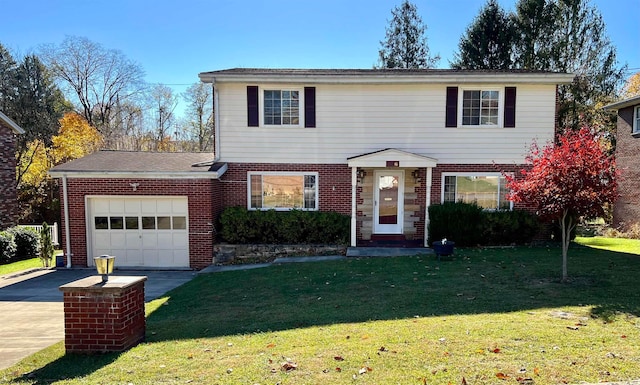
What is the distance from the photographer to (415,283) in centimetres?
777

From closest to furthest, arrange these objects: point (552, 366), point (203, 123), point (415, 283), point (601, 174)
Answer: point (552, 366), point (601, 174), point (415, 283), point (203, 123)

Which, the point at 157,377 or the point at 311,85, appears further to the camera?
the point at 311,85

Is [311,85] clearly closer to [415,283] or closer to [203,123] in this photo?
[415,283]

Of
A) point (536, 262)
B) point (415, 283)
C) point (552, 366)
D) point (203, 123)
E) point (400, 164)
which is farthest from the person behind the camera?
point (203, 123)

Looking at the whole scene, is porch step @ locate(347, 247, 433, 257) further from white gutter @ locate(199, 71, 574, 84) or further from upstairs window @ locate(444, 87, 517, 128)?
white gutter @ locate(199, 71, 574, 84)

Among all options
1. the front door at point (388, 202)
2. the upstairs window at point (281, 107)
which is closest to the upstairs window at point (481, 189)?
→ the front door at point (388, 202)

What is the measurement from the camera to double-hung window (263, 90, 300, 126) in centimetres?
1285

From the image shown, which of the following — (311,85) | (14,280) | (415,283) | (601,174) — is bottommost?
(14,280)

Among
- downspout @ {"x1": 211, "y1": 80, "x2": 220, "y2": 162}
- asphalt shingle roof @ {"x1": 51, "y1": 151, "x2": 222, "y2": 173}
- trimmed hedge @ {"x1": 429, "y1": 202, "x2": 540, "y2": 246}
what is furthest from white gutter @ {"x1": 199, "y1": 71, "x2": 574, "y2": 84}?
trimmed hedge @ {"x1": 429, "y1": 202, "x2": 540, "y2": 246}

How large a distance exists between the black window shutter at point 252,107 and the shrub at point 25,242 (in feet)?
35.8

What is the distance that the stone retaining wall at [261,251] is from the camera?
12.2 m

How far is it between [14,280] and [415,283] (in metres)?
11.6

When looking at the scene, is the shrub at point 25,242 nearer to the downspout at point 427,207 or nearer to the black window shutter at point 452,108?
the downspout at point 427,207

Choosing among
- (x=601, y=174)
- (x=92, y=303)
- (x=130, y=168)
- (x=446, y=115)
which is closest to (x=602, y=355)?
(x=601, y=174)
